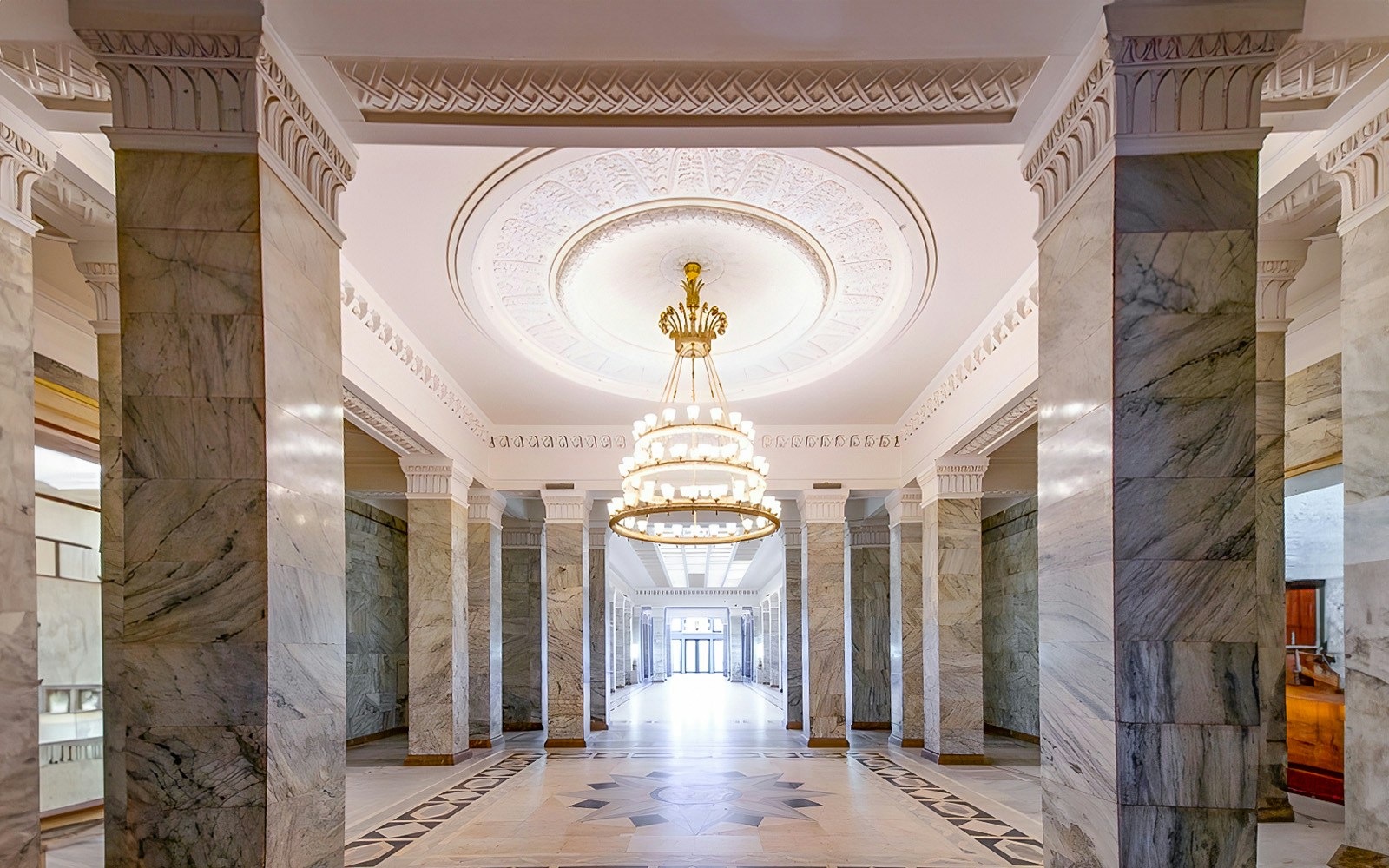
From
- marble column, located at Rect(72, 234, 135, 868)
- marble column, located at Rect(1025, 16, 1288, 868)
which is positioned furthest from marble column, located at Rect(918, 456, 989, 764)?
marble column, located at Rect(72, 234, 135, 868)

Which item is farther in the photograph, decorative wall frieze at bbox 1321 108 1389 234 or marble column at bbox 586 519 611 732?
marble column at bbox 586 519 611 732

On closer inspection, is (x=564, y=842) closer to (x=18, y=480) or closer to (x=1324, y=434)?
(x=18, y=480)

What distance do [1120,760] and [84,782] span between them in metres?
8.97

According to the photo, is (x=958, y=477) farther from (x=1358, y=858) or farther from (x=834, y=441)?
(x=1358, y=858)

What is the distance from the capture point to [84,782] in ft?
27.9

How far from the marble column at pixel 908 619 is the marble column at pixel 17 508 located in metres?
9.88

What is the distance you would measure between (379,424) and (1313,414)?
320 inches

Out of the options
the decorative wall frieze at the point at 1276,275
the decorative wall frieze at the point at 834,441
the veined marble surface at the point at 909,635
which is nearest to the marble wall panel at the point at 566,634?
the decorative wall frieze at the point at 834,441

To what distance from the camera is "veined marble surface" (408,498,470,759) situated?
10.6 metres

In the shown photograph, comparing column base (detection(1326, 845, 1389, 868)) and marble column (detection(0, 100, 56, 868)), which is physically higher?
marble column (detection(0, 100, 56, 868))

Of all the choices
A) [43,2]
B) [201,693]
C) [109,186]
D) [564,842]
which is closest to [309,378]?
[201,693]

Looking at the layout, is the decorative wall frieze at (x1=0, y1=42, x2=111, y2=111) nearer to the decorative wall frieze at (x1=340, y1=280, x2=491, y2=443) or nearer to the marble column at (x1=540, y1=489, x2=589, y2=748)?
the decorative wall frieze at (x1=340, y1=280, x2=491, y2=443)

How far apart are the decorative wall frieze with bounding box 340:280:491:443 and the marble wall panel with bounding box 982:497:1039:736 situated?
8092 mm

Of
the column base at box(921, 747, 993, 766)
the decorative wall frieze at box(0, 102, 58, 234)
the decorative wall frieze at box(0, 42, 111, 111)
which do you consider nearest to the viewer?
the decorative wall frieze at box(0, 42, 111, 111)
